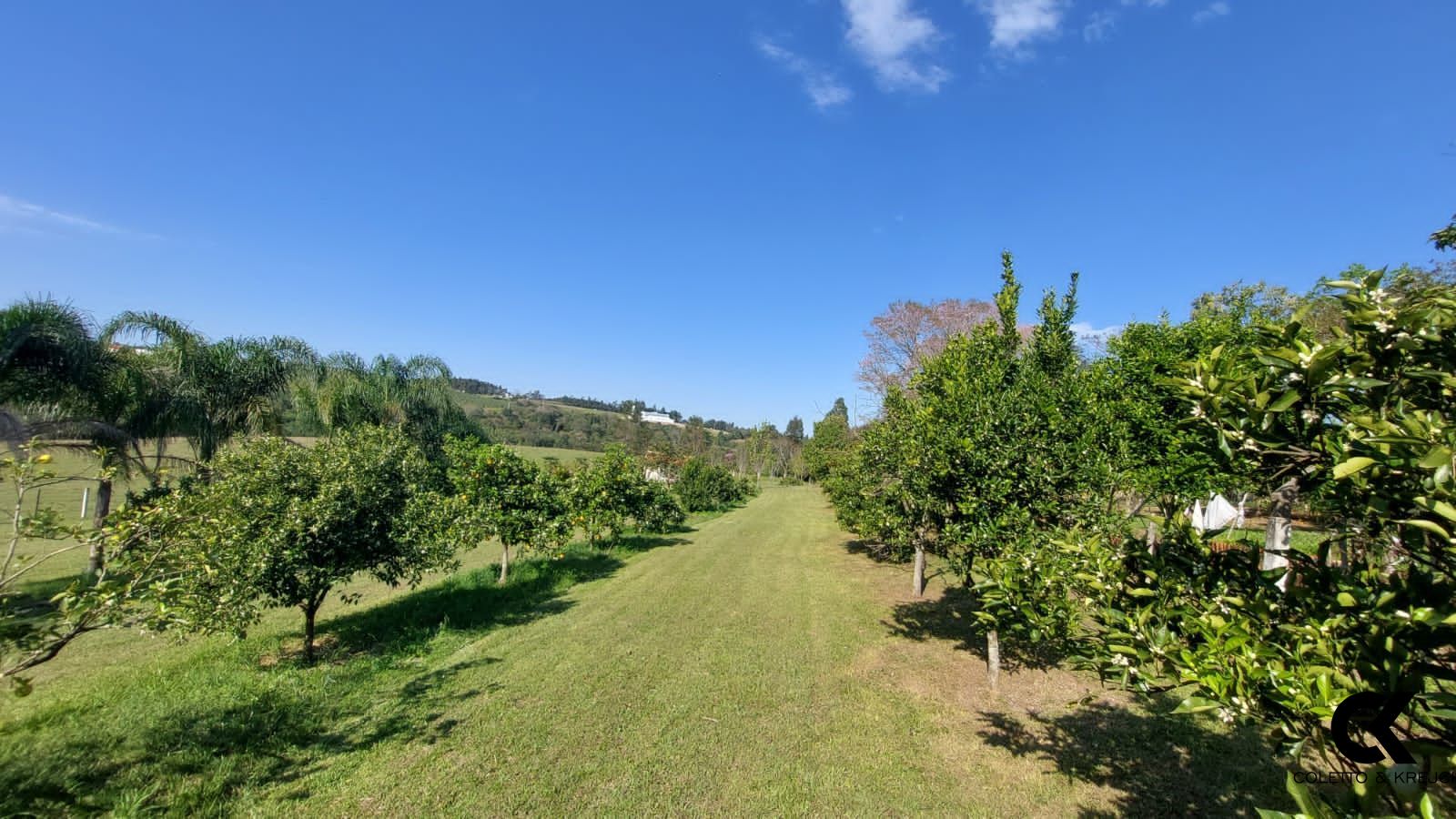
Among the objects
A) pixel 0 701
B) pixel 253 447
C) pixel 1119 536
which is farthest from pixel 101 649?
pixel 1119 536

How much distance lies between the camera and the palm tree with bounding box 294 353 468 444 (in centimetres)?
1997

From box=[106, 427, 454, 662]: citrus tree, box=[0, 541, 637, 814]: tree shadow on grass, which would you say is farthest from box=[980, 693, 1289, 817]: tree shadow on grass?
box=[106, 427, 454, 662]: citrus tree

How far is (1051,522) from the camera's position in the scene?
6.92m

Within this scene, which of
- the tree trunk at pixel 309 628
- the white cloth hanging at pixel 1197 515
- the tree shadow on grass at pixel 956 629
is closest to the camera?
the white cloth hanging at pixel 1197 515

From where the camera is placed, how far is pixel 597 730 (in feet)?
21.9

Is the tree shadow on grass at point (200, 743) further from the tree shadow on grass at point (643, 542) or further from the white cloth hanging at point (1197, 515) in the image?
the tree shadow on grass at point (643, 542)

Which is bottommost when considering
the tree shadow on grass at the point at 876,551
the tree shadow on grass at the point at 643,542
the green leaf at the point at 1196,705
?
the tree shadow on grass at the point at 643,542

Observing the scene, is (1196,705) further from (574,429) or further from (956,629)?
(574,429)

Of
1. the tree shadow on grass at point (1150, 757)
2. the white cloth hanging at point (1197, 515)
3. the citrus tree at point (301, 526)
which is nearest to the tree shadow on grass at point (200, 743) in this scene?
the citrus tree at point (301, 526)

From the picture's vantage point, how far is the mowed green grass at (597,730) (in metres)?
5.36

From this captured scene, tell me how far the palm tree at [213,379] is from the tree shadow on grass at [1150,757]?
19435mm

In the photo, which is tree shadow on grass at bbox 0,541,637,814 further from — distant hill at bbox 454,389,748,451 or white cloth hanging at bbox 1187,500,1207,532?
distant hill at bbox 454,389,748,451

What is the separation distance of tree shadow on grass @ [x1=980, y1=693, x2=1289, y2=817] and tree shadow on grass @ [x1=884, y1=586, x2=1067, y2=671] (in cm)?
101

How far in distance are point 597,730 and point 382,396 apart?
2035cm
